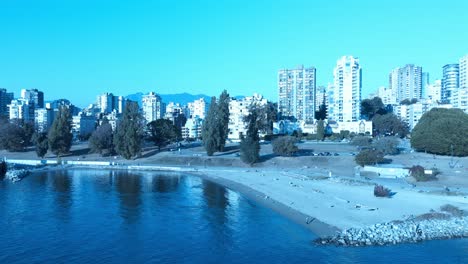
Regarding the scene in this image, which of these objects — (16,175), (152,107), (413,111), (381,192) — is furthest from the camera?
(152,107)

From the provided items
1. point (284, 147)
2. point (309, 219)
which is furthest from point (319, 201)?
point (284, 147)

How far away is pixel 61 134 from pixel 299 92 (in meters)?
73.0

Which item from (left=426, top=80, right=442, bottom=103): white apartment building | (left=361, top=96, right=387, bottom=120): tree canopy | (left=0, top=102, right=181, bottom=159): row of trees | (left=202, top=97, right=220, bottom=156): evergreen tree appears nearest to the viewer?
(left=202, top=97, right=220, bottom=156): evergreen tree

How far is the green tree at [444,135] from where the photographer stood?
57.9 m

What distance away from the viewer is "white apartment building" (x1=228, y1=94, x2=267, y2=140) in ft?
302

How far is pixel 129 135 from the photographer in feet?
208

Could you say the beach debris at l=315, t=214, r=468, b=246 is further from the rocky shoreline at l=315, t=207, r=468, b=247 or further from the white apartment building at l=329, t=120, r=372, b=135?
the white apartment building at l=329, t=120, r=372, b=135

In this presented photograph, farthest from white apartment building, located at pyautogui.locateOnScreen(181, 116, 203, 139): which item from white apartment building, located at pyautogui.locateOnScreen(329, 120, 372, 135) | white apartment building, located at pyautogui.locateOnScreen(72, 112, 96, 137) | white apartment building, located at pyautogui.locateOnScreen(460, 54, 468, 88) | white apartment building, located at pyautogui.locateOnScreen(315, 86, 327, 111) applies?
white apartment building, located at pyautogui.locateOnScreen(460, 54, 468, 88)

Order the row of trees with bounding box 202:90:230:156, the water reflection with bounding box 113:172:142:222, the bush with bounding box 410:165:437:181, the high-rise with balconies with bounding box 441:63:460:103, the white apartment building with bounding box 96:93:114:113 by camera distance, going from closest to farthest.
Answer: the water reflection with bounding box 113:172:142:222 → the bush with bounding box 410:165:437:181 → the row of trees with bounding box 202:90:230:156 → the high-rise with balconies with bounding box 441:63:460:103 → the white apartment building with bounding box 96:93:114:113

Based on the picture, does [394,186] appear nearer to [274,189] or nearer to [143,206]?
[274,189]

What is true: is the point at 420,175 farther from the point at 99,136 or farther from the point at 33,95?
the point at 33,95

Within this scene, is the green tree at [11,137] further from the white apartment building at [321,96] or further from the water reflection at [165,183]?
the white apartment building at [321,96]

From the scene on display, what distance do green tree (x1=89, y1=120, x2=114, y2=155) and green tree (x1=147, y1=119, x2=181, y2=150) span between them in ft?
20.7

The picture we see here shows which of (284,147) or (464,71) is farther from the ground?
(464,71)
